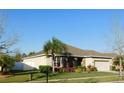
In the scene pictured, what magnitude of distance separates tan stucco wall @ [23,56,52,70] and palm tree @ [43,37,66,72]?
0.11 m

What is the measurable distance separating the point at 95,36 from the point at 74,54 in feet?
1.94

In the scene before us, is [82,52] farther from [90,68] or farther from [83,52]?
[90,68]

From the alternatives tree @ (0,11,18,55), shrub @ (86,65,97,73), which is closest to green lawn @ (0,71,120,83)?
shrub @ (86,65,97,73)

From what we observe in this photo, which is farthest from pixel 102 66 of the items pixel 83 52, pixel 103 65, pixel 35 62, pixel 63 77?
pixel 35 62

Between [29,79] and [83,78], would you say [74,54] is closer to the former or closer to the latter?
[83,78]

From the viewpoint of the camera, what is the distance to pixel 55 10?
264 inches

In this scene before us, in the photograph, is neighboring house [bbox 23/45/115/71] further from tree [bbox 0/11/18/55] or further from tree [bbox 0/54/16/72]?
tree [bbox 0/11/18/55]

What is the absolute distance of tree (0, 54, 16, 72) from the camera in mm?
6468

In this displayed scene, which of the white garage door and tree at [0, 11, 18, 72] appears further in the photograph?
the white garage door

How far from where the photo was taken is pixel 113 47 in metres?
6.48
